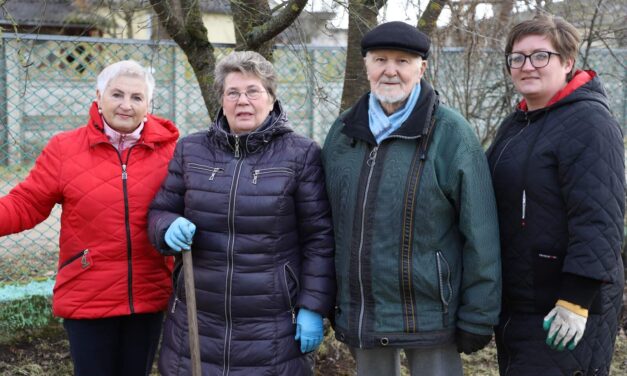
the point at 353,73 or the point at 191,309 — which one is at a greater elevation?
the point at 353,73

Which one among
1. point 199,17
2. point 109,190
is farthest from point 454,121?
point 199,17

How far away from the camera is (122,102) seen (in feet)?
9.38

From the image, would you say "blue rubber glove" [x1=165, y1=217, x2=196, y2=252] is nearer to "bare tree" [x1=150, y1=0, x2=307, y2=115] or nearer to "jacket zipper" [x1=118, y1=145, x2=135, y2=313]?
"jacket zipper" [x1=118, y1=145, x2=135, y2=313]

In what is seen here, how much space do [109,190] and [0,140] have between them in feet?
8.77

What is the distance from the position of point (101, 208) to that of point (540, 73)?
1.83 metres

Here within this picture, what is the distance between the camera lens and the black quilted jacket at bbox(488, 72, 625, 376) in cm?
231

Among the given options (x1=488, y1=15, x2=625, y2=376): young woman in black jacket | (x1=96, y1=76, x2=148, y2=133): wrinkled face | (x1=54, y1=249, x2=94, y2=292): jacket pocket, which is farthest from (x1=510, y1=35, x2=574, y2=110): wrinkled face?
(x1=54, y1=249, x2=94, y2=292): jacket pocket

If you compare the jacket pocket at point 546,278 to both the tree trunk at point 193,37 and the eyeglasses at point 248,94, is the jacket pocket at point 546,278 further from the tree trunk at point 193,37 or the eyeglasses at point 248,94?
the tree trunk at point 193,37

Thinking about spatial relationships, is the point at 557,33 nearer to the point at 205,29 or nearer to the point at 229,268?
the point at 229,268

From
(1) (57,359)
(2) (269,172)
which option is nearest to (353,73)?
(2) (269,172)

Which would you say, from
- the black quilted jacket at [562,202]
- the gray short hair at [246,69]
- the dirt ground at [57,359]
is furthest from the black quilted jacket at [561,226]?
the dirt ground at [57,359]

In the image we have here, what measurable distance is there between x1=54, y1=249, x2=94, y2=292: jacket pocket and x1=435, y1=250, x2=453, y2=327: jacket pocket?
143cm

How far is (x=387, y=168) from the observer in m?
2.56

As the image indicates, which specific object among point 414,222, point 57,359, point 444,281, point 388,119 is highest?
point 388,119
